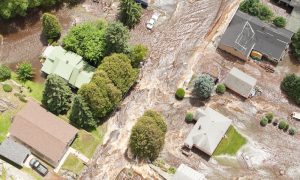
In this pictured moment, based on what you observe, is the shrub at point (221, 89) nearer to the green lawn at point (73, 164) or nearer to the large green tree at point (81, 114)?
the large green tree at point (81, 114)

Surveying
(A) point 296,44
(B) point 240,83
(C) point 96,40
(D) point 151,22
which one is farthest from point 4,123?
(A) point 296,44

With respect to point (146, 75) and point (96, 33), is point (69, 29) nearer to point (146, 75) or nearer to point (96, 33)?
point (96, 33)

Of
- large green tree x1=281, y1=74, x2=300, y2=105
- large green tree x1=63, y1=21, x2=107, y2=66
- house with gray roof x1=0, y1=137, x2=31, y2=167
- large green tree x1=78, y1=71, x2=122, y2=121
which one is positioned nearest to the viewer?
house with gray roof x1=0, y1=137, x2=31, y2=167

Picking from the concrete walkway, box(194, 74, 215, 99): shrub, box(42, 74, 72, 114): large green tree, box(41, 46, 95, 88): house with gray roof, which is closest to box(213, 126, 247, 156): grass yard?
box(194, 74, 215, 99): shrub

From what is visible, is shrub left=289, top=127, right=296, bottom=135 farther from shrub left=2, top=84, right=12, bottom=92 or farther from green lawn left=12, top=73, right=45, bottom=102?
shrub left=2, top=84, right=12, bottom=92

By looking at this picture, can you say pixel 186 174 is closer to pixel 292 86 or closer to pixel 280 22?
pixel 292 86

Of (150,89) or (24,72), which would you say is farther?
(150,89)
